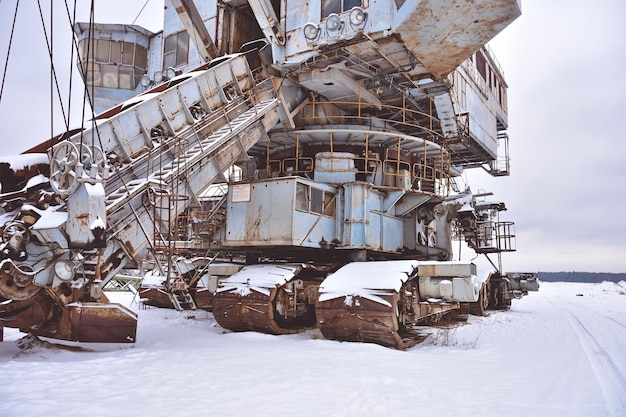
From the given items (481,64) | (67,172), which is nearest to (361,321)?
(67,172)

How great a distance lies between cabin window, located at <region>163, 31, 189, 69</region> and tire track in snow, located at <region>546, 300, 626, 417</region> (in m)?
13.2

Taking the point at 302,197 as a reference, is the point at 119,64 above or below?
above

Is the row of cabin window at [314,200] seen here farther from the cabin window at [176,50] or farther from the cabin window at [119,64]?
the cabin window at [119,64]

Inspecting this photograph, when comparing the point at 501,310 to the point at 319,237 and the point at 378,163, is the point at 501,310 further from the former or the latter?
the point at 319,237

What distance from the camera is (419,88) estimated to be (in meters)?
13.2

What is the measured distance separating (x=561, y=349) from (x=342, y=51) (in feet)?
25.5

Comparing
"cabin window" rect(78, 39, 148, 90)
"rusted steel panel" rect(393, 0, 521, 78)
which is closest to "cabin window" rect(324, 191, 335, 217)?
"rusted steel panel" rect(393, 0, 521, 78)

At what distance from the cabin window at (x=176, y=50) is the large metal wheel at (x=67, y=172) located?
8795mm

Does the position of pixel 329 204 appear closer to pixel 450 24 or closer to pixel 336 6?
pixel 336 6

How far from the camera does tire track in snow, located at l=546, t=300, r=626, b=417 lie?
16.3 feet

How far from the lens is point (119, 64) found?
18047mm

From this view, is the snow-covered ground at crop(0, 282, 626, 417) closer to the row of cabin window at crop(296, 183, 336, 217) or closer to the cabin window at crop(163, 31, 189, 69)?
the row of cabin window at crop(296, 183, 336, 217)

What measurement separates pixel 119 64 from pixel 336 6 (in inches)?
408

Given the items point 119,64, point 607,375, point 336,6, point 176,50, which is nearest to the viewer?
point 607,375
